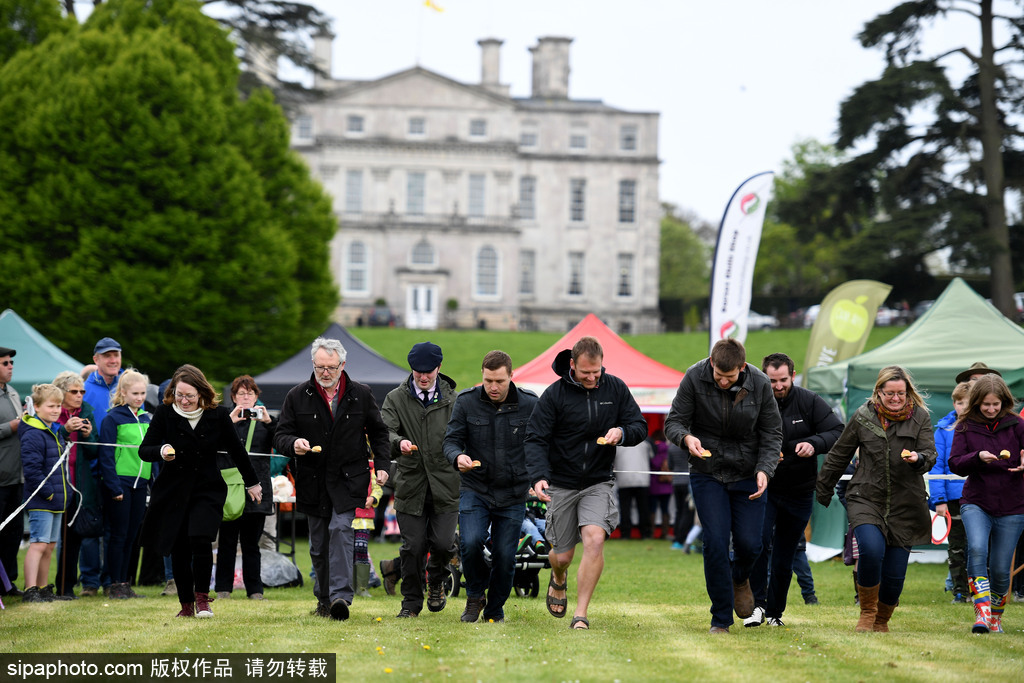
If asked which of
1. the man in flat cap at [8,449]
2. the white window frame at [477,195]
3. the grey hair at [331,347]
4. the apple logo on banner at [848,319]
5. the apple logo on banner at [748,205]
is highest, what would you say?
the white window frame at [477,195]

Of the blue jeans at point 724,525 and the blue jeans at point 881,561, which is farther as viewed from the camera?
the blue jeans at point 881,561

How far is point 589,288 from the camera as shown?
2665 inches

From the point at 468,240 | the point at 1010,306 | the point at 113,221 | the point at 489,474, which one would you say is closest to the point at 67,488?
the point at 489,474

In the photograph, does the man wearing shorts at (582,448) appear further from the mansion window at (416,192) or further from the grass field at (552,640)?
the mansion window at (416,192)

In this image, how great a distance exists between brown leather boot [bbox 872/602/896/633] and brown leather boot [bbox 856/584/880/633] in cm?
3

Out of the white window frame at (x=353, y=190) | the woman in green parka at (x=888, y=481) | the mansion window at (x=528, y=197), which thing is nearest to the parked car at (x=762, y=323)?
the mansion window at (x=528, y=197)

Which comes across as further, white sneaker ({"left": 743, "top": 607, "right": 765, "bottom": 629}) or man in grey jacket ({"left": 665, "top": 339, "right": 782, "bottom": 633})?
white sneaker ({"left": 743, "top": 607, "right": 765, "bottom": 629})

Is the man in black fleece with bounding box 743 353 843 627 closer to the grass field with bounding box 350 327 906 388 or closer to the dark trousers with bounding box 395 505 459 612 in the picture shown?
the dark trousers with bounding box 395 505 459 612

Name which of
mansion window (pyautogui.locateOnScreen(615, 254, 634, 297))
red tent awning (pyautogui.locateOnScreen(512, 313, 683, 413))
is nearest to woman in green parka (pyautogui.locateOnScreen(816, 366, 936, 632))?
red tent awning (pyautogui.locateOnScreen(512, 313, 683, 413))

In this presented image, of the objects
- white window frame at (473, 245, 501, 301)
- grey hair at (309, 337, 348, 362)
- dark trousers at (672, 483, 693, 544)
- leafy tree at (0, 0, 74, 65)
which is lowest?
dark trousers at (672, 483, 693, 544)

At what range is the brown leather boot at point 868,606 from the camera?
7531 mm

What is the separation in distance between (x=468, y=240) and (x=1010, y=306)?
130 ft

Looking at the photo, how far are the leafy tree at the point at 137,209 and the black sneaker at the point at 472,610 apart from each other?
1857 cm

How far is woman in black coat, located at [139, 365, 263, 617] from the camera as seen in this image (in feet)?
25.0
